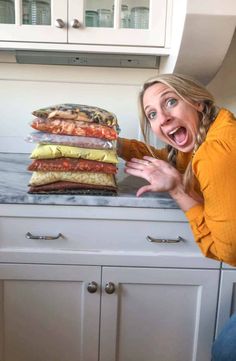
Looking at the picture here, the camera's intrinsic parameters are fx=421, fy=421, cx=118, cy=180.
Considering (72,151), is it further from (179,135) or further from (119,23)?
(119,23)

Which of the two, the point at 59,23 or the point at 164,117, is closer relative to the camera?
the point at 164,117

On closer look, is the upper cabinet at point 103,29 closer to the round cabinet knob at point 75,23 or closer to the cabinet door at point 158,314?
the round cabinet knob at point 75,23

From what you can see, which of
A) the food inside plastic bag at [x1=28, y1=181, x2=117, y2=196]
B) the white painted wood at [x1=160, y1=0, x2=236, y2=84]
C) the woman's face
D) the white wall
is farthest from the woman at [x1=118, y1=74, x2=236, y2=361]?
the white wall

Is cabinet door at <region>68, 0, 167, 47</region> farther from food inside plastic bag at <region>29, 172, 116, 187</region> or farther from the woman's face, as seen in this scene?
food inside plastic bag at <region>29, 172, 116, 187</region>

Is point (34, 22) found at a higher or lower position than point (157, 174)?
higher

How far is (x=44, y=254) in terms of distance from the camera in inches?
52.4

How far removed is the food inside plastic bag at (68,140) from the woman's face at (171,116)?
0.18m

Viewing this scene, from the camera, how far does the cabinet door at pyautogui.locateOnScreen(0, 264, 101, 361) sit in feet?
4.43

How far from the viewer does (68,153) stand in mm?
1258

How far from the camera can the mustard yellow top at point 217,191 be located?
1063mm

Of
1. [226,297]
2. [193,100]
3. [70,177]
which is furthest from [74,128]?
[226,297]

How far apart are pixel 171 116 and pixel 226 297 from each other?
0.62 meters

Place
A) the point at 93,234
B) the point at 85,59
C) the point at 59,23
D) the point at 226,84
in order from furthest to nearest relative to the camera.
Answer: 1. the point at 226,84
2. the point at 85,59
3. the point at 59,23
4. the point at 93,234

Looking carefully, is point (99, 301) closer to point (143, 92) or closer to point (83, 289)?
point (83, 289)
